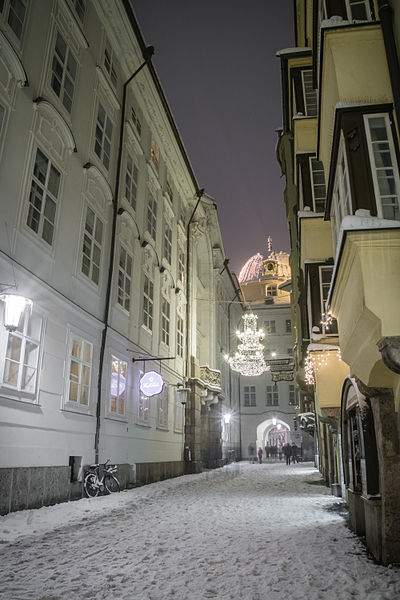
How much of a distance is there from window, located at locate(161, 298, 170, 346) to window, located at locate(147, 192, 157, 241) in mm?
3469

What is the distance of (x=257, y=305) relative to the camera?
195ft

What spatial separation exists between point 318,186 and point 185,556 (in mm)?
10377

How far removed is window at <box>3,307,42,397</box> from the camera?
10.1 m

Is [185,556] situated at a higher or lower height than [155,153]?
lower

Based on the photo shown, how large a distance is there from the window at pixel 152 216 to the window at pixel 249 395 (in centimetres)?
3556

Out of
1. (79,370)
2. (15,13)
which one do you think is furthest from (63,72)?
(79,370)

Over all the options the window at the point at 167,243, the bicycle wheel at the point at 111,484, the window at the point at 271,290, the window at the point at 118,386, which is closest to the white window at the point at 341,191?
the window at the point at 118,386

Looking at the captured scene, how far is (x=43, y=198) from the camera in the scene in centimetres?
1212

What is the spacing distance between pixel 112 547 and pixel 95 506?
485 centimetres

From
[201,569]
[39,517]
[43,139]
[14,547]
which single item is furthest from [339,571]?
[43,139]

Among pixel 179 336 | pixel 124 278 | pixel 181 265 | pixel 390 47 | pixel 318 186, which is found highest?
pixel 181 265

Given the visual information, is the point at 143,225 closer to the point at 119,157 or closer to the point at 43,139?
the point at 119,157

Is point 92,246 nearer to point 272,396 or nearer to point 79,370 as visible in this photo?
point 79,370

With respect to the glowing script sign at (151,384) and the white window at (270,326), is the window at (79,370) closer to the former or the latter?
the glowing script sign at (151,384)
